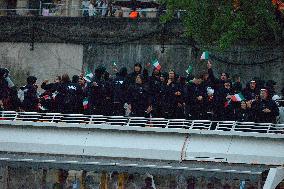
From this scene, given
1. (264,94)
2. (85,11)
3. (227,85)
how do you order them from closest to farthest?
1. (264,94)
2. (227,85)
3. (85,11)

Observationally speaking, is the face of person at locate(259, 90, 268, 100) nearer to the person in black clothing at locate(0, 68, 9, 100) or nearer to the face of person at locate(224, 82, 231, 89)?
the face of person at locate(224, 82, 231, 89)

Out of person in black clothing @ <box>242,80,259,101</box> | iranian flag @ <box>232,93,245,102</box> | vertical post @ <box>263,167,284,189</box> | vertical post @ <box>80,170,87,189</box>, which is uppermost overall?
person in black clothing @ <box>242,80,259,101</box>

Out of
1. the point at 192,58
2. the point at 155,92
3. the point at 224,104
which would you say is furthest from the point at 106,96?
the point at 192,58

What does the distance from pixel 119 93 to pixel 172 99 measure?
129 cm

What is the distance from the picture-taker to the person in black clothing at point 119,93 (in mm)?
24953

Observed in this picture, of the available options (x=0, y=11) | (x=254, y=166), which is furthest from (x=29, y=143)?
(x=0, y=11)

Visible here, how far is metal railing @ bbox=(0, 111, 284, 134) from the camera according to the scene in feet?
76.3

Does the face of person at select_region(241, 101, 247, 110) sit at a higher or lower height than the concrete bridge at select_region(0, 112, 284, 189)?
higher

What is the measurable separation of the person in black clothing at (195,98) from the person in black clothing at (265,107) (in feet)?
4.47

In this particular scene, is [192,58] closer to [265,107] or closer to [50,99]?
[50,99]

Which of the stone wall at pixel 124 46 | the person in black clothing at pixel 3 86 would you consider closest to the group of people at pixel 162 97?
the person in black clothing at pixel 3 86

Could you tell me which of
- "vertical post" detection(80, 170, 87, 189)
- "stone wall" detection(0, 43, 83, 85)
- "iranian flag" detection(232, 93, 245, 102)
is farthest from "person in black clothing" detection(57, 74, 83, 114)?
"stone wall" detection(0, 43, 83, 85)

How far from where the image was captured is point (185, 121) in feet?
79.8

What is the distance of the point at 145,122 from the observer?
24797 millimetres
